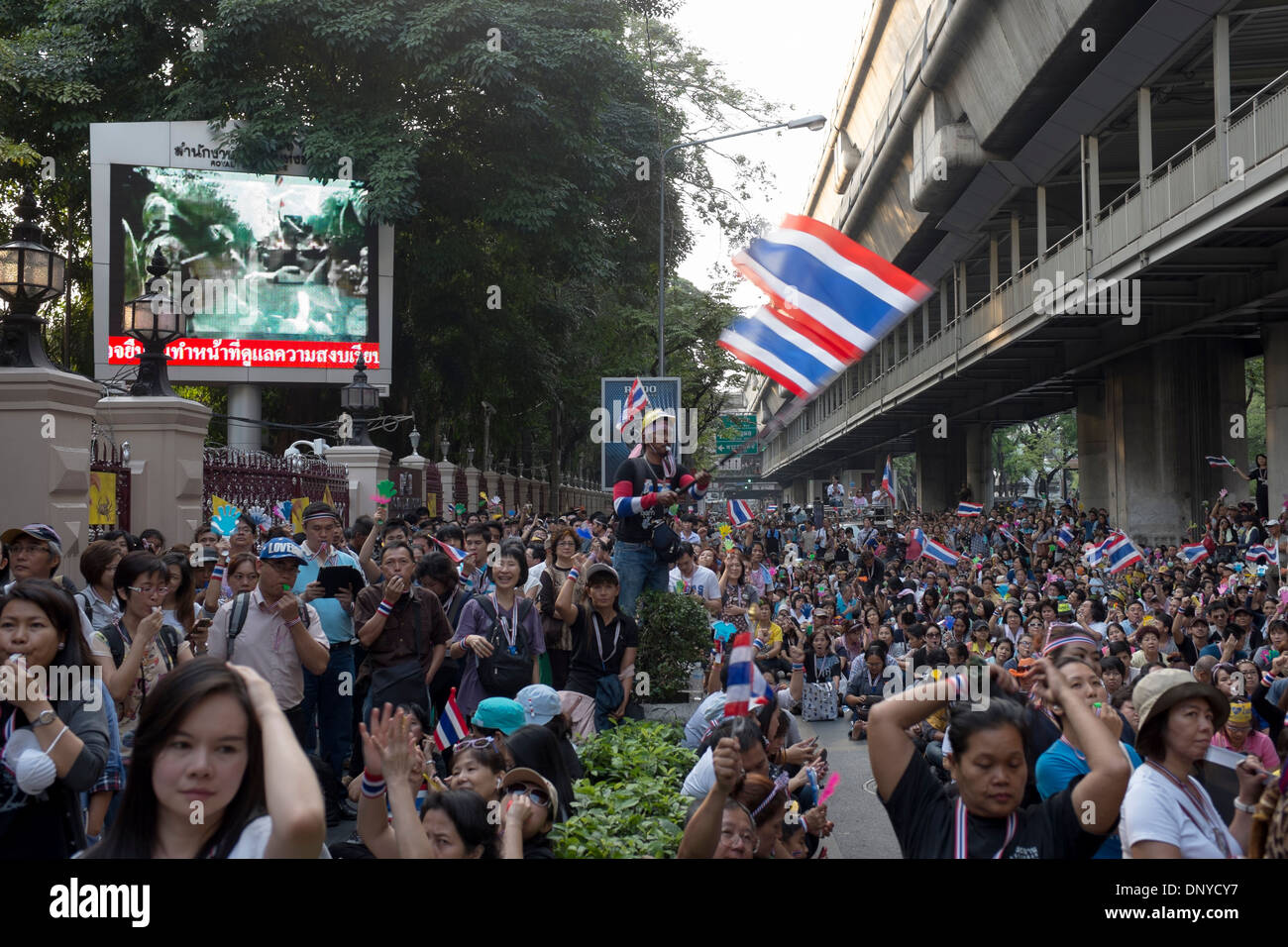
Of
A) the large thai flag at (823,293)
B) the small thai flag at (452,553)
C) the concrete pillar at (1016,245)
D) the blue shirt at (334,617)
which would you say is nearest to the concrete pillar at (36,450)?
the small thai flag at (452,553)

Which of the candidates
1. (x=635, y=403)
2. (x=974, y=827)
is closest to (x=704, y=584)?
(x=974, y=827)

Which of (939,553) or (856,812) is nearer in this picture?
(856,812)

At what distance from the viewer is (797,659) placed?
29.7 feet

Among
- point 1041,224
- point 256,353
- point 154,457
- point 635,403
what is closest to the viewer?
point 154,457

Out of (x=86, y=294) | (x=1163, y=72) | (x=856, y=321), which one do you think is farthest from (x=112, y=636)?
(x=86, y=294)

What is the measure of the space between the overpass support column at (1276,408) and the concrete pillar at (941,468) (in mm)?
36628

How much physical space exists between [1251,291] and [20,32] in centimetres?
2683

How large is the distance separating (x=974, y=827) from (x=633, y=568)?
632cm

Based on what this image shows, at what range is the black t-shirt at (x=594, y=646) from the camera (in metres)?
8.75

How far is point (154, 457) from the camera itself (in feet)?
43.9

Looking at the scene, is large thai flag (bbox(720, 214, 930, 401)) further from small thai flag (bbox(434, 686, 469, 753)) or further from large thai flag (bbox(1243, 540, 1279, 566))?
large thai flag (bbox(1243, 540, 1279, 566))

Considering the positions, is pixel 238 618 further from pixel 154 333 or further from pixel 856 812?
pixel 154 333

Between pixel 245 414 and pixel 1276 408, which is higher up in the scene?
pixel 245 414

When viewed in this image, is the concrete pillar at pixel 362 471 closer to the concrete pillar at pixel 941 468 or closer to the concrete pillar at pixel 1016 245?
the concrete pillar at pixel 1016 245
